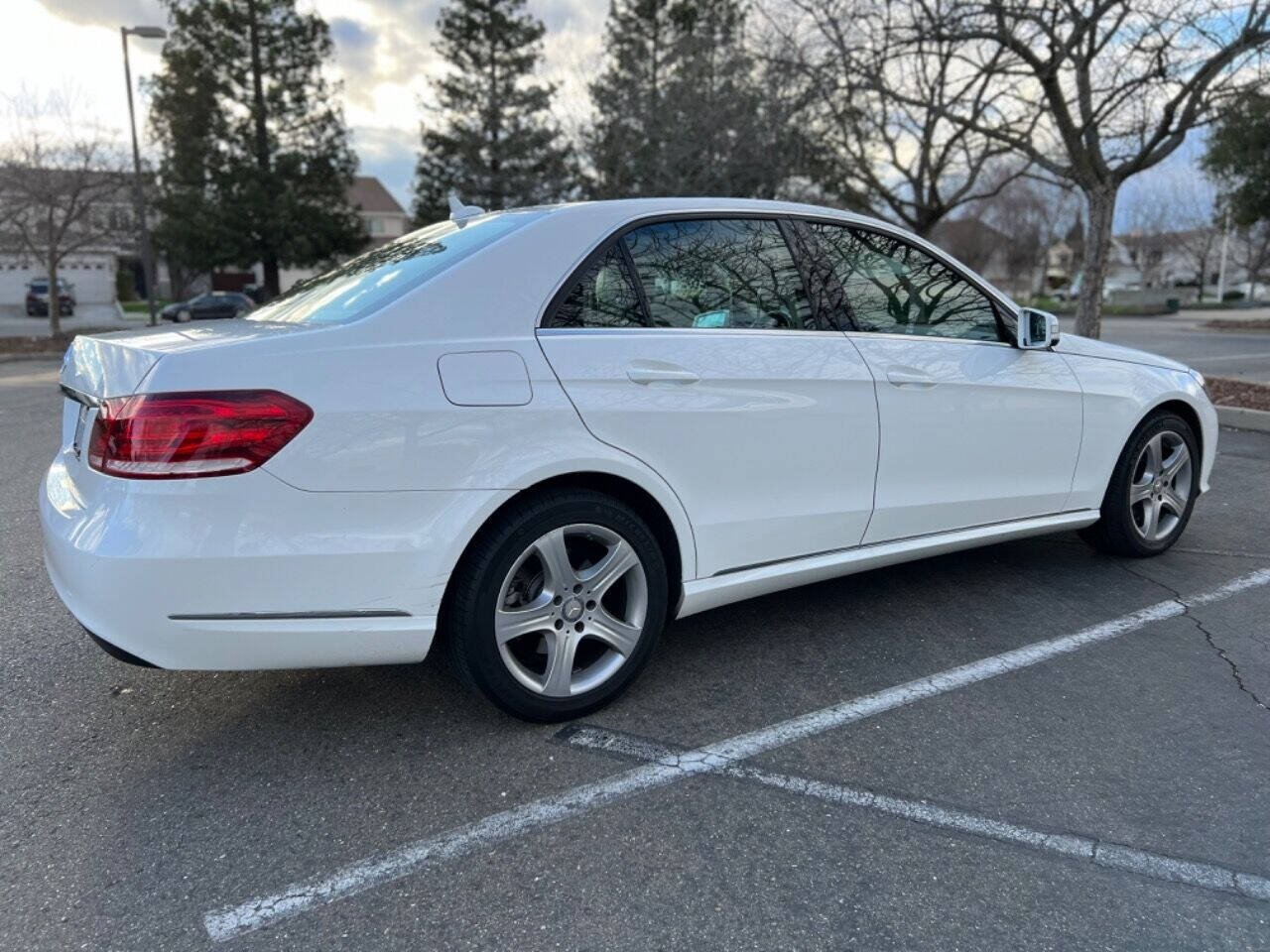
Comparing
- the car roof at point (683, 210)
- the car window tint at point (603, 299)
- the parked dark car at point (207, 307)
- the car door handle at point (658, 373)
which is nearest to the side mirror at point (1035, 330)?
the car roof at point (683, 210)

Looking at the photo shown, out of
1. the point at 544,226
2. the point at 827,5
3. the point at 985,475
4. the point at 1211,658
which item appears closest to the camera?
the point at 544,226

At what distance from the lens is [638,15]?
2958 cm

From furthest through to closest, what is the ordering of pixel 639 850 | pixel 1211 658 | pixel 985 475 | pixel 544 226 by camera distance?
1. pixel 985 475
2. pixel 1211 658
3. pixel 544 226
4. pixel 639 850

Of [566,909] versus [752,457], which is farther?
[752,457]

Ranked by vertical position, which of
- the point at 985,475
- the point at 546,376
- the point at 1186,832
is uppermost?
the point at 546,376

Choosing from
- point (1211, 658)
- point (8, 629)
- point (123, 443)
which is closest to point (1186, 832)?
point (1211, 658)

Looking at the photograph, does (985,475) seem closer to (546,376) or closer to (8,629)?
(546,376)

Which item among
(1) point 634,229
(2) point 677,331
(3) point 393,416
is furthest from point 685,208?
(3) point 393,416

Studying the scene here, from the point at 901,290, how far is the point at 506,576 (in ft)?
6.83

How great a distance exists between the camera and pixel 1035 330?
3943 mm

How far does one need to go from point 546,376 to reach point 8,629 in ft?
8.70

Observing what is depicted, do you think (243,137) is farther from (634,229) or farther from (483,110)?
(634,229)

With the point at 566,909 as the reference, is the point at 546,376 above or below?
above

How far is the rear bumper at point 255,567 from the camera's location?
2365 millimetres
